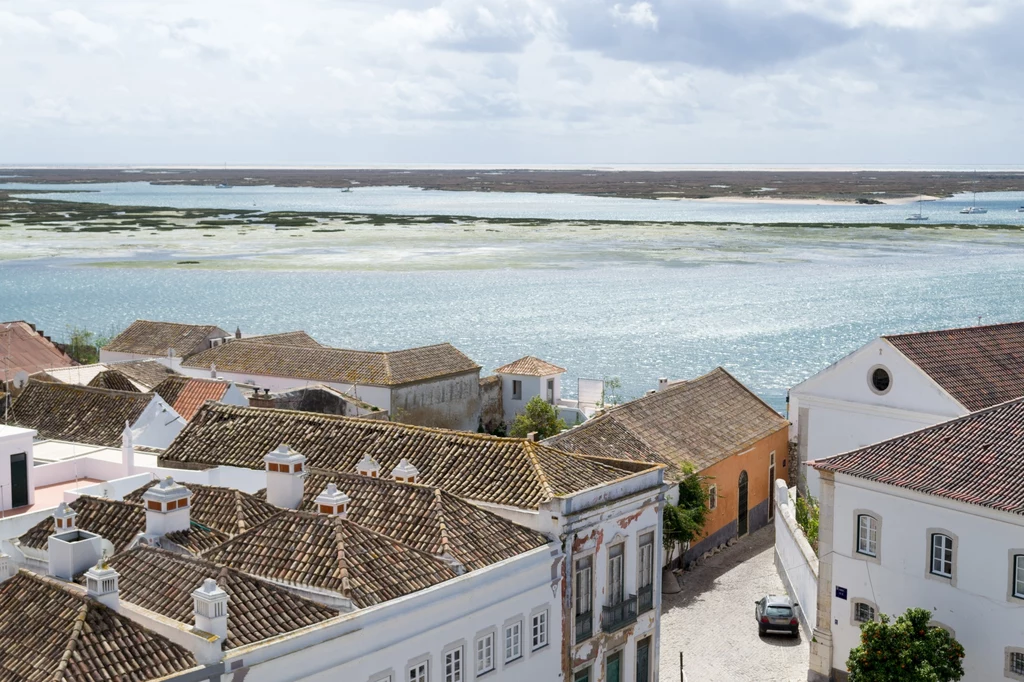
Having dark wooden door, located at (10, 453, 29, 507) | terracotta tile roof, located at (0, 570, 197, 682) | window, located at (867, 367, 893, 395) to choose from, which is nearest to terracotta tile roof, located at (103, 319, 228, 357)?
dark wooden door, located at (10, 453, 29, 507)

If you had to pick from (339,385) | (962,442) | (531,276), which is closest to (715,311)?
(531,276)

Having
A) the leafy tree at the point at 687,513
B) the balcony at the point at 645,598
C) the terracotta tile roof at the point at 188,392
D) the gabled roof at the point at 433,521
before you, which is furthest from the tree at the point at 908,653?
the terracotta tile roof at the point at 188,392

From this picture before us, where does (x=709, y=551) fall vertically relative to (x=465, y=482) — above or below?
below

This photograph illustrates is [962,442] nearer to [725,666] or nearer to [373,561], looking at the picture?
[725,666]

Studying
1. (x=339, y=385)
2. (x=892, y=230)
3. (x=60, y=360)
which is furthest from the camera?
(x=892, y=230)

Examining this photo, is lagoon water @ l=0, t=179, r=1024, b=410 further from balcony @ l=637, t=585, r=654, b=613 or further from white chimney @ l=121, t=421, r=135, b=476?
white chimney @ l=121, t=421, r=135, b=476
